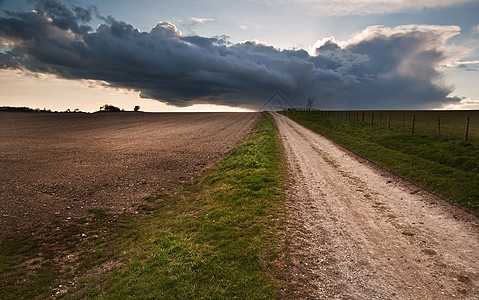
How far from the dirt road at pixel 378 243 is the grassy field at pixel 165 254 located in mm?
799

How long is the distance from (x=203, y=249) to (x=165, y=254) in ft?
3.39

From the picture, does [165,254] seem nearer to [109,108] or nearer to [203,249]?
[203,249]

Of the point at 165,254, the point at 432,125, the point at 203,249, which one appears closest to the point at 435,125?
the point at 432,125

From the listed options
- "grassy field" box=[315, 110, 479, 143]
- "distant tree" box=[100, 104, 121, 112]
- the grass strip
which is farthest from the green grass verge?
"distant tree" box=[100, 104, 121, 112]

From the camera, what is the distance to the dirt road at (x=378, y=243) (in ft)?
18.2

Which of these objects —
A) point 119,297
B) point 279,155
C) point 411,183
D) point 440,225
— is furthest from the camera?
point 279,155

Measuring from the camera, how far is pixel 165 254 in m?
7.12

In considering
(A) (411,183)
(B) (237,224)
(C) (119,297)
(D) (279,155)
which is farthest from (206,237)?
(D) (279,155)

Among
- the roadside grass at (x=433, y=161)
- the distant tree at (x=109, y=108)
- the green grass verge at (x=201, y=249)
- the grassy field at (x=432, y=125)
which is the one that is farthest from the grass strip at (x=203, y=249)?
the distant tree at (x=109, y=108)

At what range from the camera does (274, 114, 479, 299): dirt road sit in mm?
5539

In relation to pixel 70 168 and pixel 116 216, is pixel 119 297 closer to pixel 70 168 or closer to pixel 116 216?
pixel 116 216

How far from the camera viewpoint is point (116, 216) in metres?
10.4

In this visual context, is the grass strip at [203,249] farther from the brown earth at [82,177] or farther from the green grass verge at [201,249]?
the brown earth at [82,177]

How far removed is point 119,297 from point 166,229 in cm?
335
